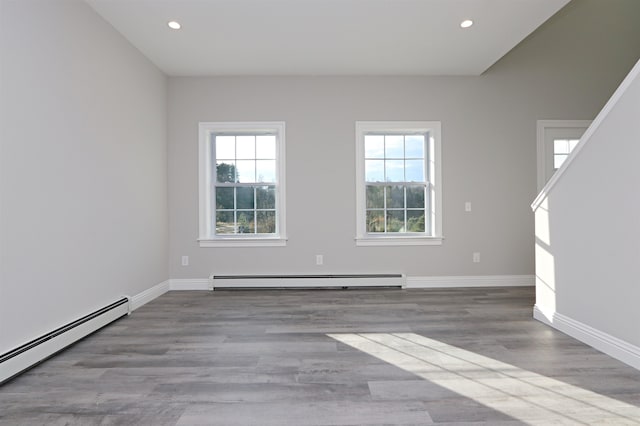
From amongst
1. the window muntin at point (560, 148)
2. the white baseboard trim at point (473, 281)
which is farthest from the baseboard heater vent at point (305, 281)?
the window muntin at point (560, 148)

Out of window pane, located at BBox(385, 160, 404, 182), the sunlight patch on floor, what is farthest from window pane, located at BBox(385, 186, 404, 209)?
the sunlight patch on floor

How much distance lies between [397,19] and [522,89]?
2.31 metres

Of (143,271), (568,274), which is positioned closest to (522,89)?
(568,274)

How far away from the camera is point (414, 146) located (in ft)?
14.8

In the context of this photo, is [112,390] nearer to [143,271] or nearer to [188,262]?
[143,271]

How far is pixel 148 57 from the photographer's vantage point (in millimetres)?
3766

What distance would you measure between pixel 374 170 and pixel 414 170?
530mm

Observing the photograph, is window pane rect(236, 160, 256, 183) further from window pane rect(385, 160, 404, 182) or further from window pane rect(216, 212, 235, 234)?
window pane rect(385, 160, 404, 182)

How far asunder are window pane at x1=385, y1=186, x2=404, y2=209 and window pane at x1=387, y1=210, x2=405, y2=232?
0.08 m

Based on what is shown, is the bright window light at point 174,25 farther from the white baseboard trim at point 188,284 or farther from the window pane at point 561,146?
the window pane at point 561,146

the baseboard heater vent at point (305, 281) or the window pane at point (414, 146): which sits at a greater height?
the window pane at point (414, 146)

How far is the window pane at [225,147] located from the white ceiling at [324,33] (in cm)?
79

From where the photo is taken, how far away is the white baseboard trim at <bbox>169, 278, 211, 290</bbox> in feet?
14.1

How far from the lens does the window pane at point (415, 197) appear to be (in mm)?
4482
